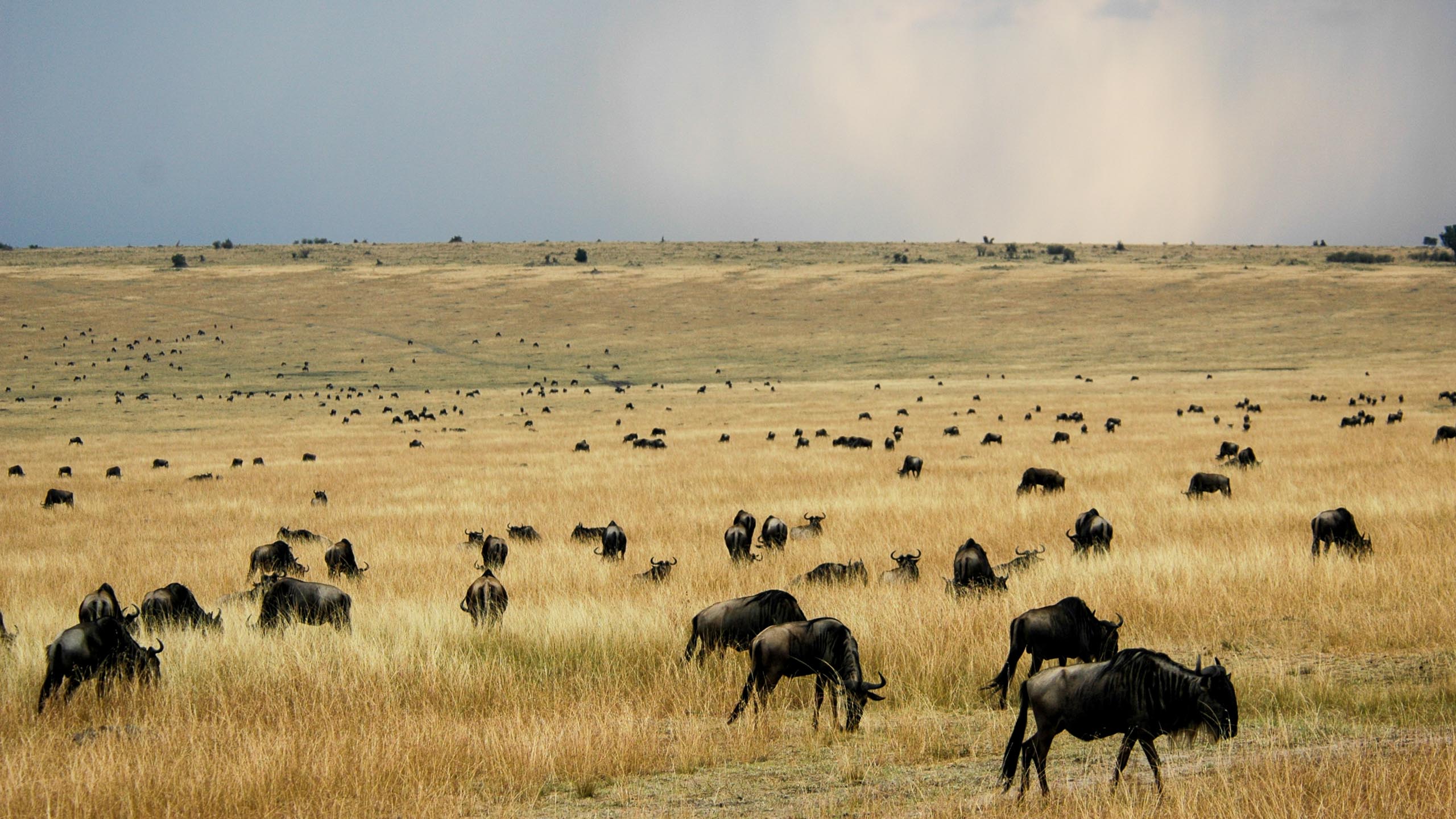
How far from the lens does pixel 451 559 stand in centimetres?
1608

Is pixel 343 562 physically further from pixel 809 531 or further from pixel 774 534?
pixel 809 531

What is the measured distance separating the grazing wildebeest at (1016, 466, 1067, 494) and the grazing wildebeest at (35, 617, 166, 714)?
653 inches

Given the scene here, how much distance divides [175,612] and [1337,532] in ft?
45.5

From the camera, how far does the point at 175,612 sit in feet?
37.8

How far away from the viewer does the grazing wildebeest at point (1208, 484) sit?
20219 mm

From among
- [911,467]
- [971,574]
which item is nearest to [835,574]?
[971,574]

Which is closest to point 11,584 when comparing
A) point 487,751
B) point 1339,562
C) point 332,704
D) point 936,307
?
point 332,704

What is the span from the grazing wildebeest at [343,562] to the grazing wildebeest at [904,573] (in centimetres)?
694

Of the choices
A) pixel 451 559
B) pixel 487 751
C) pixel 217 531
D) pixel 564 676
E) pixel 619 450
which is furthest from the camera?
pixel 619 450

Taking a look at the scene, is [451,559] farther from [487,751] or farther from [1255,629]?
[1255,629]

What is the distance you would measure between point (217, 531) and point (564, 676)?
13160 millimetres

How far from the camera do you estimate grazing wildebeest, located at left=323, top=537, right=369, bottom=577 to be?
14.7 metres

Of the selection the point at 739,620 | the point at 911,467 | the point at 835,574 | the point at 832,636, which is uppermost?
the point at 832,636

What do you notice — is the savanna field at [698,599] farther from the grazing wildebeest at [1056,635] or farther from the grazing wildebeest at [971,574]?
the grazing wildebeest at [1056,635]
